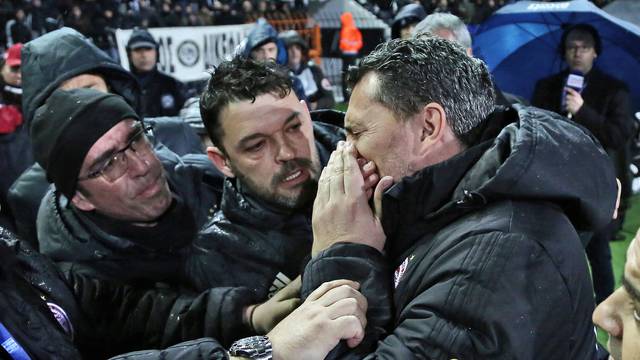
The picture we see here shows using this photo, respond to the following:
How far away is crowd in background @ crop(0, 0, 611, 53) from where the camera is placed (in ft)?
40.6

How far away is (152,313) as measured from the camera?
Answer: 6.91 feet

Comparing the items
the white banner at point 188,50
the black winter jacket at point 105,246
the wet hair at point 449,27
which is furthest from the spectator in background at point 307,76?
the black winter jacket at point 105,246

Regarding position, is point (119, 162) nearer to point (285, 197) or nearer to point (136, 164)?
point (136, 164)

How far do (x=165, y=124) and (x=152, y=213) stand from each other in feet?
4.75

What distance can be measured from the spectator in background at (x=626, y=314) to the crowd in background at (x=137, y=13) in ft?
32.0

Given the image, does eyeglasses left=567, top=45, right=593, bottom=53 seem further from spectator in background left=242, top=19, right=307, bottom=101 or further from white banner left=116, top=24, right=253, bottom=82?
white banner left=116, top=24, right=253, bottom=82

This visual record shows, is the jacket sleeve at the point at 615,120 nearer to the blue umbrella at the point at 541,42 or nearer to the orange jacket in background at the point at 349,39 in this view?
the blue umbrella at the point at 541,42

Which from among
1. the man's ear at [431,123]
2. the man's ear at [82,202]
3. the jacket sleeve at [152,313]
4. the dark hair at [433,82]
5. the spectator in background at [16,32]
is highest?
the dark hair at [433,82]

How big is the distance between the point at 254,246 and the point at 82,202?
763mm

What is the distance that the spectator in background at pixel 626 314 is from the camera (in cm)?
112

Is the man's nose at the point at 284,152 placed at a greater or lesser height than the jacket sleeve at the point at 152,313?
greater

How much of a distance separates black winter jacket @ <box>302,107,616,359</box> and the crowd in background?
30.9ft

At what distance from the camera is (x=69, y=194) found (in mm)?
2295

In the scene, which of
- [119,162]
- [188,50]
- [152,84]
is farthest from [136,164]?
[188,50]
